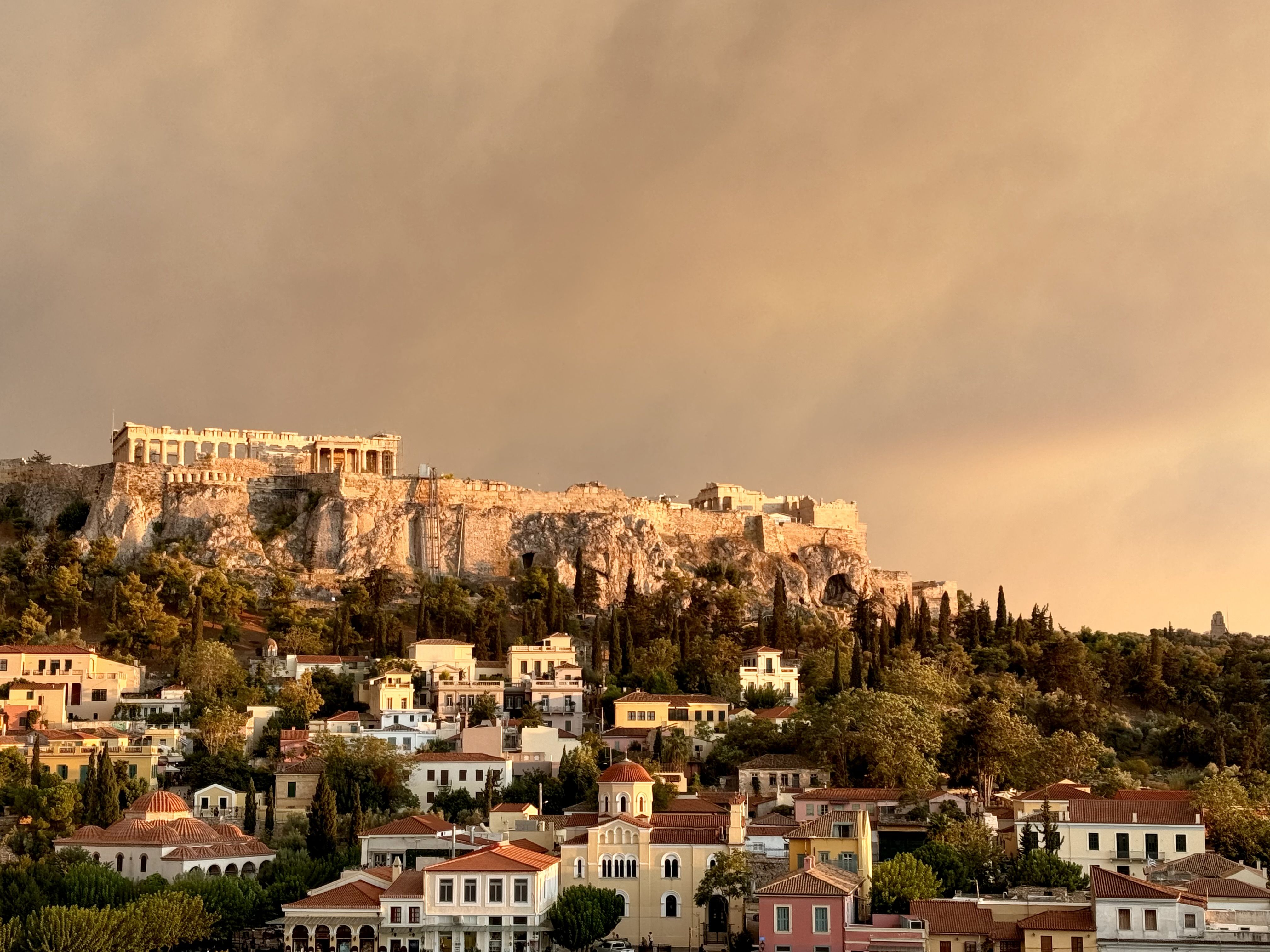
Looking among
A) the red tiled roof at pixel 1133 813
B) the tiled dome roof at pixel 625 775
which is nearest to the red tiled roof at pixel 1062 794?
the red tiled roof at pixel 1133 813

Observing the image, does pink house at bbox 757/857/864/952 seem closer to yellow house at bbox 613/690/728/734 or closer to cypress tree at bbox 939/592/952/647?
yellow house at bbox 613/690/728/734

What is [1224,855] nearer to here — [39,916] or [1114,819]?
[1114,819]

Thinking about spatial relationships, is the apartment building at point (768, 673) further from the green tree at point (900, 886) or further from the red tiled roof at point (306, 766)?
the green tree at point (900, 886)

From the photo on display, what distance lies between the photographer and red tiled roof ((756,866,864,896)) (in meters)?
48.8

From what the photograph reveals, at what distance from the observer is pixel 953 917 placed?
4831 cm

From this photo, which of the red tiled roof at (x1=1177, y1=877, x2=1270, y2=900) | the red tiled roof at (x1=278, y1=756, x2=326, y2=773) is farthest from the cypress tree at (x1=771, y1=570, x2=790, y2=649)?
the red tiled roof at (x1=1177, y1=877, x2=1270, y2=900)

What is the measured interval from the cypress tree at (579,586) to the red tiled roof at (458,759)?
30724mm

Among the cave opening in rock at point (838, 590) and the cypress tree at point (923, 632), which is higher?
the cave opening in rock at point (838, 590)

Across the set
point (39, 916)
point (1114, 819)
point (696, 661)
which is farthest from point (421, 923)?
point (696, 661)

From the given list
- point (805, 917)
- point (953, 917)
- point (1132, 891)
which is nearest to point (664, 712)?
point (805, 917)

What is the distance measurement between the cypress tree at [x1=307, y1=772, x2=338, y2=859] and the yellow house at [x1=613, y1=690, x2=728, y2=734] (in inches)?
666

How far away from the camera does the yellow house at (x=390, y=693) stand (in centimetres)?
7569

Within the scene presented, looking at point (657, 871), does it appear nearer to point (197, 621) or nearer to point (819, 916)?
point (819, 916)

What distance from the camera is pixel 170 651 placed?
8469cm
